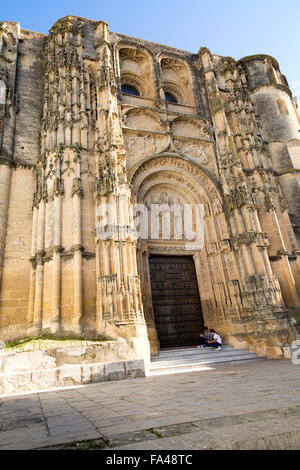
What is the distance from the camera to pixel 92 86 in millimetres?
12398

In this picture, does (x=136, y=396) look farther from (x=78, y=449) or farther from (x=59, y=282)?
(x=59, y=282)

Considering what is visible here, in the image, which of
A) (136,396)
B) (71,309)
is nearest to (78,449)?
(136,396)

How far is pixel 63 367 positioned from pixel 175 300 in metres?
5.92

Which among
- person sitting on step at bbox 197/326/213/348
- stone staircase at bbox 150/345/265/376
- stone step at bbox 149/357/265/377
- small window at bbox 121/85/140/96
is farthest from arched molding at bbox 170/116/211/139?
stone step at bbox 149/357/265/377

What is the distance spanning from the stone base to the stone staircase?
112cm

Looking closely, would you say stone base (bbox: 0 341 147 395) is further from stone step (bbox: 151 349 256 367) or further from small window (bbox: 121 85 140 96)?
small window (bbox: 121 85 140 96)

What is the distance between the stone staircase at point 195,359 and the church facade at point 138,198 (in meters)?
0.47

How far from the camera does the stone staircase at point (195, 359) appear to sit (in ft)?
25.4

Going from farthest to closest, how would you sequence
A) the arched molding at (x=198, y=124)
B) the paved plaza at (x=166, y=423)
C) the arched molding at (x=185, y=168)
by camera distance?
the arched molding at (x=198, y=124) → the arched molding at (x=185, y=168) → the paved plaza at (x=166, y=423)

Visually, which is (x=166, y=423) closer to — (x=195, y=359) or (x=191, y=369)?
(x=191, y=369)

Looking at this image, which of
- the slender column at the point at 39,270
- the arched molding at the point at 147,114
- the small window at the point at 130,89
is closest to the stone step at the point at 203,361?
the slender column at the point at 39,270

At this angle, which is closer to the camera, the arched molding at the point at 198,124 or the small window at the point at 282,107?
the arched molding at the point at 198,124

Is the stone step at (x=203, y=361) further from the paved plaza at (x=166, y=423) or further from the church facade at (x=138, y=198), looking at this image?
the paved plaza at (x=166, y=423)

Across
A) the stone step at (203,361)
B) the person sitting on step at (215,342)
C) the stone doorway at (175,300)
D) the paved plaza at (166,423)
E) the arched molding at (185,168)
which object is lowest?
the stone step at (203,361)
